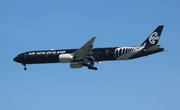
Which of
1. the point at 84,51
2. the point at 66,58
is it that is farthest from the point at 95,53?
the point at 66,58

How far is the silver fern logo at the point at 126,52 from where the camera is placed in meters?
108

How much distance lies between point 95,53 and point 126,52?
5754mm

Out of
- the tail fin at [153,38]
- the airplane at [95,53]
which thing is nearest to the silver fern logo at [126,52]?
the airplane at [95,53]

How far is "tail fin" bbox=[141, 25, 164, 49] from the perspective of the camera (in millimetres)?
108750

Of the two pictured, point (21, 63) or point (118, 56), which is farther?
point (21, 63)

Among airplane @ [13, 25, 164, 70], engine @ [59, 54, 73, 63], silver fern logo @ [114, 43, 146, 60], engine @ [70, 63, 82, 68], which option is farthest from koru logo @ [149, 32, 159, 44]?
engine @ [59, 54, 73, 63]

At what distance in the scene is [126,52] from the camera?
4257 inches

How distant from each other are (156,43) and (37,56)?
22.7 meters

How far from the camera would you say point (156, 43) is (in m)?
109

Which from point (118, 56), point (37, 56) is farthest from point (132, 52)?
point (37, 56)

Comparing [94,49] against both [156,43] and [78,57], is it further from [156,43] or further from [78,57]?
[156,43]

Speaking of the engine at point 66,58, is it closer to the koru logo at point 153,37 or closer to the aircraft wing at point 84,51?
the aircraft wing at point 84,51

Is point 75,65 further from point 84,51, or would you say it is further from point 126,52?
point 126,52

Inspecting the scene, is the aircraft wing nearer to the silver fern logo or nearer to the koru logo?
the silver fern logo
